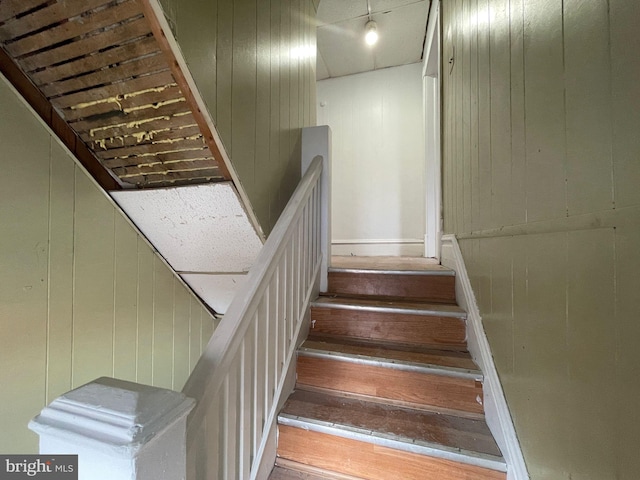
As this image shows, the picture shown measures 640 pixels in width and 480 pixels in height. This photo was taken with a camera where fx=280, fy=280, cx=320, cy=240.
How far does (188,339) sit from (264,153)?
1443mm

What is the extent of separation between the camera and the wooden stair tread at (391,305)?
4.47 ft

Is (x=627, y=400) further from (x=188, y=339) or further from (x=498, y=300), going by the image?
(x=188, y=339)

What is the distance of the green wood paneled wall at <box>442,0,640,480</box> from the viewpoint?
18.0 inches

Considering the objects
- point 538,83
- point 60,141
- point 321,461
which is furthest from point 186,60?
point 321,461

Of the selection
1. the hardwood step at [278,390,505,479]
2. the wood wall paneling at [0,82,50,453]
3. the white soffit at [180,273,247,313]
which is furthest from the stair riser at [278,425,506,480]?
the wood wall paneling at [0,82,50,453]

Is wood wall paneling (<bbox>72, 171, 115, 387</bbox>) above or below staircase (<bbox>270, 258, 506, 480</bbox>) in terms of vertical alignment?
above

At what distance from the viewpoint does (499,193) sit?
0.99 m

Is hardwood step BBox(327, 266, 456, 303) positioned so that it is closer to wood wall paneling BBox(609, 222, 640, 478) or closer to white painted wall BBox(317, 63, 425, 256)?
Answer: wood wall paneling BBox(609, 222, 640, 478)

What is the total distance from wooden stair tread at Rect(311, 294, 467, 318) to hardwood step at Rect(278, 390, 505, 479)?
43 centimetres

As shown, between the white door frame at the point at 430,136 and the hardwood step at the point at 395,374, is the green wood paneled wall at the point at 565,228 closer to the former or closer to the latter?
the hardwood step at the point at 395,374

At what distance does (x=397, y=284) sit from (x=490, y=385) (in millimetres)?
702

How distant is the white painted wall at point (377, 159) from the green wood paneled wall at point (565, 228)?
2117 mm

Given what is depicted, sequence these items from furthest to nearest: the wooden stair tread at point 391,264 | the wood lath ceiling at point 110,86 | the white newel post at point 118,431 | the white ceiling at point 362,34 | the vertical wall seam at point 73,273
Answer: the white ceiling at point 362,34, the wooden stair tread at point 391,264, the vertical wall seam at point 73,273, the wood lath ceiling at point 110,86, the white newel post at point 118,431

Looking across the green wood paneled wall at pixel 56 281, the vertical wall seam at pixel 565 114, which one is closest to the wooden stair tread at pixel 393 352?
the vertical wall seam at pixel 565 114
